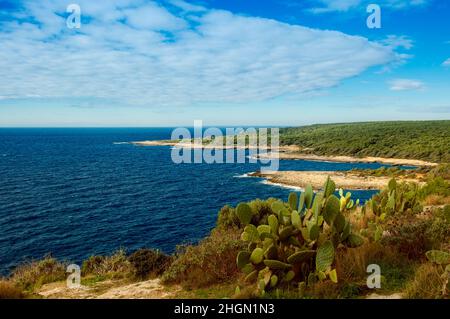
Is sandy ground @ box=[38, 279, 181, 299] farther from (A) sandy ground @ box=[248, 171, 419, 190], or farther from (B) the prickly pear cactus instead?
(A) sandy ground @ box=[248, 171, 419, 190]

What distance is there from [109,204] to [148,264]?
3271cm

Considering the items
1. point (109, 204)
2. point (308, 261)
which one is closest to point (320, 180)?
point (109, 204)

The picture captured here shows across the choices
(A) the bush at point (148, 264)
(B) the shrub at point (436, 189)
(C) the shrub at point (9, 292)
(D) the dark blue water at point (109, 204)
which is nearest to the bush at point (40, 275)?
(C) the shrub at point (9, 292)

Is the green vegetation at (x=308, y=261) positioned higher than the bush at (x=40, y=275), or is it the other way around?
the green vegetation at (x=308, y=261)

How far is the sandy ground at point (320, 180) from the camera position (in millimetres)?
50594

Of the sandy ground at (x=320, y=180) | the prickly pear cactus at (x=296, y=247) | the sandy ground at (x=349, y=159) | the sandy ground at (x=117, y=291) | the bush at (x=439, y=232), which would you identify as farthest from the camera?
the sandy ground at (x=349, y=159)

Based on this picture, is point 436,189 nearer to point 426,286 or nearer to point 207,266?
point 426,286

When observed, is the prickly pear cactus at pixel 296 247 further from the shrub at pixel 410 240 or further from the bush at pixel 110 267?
the bush at pixel 110 267

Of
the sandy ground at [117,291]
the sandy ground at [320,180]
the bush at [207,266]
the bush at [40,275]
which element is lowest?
the sandy ground at [320,180]

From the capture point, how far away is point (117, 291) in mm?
8469

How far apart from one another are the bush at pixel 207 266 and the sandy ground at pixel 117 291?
0.34 metres

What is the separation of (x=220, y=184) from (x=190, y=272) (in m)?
46.2
